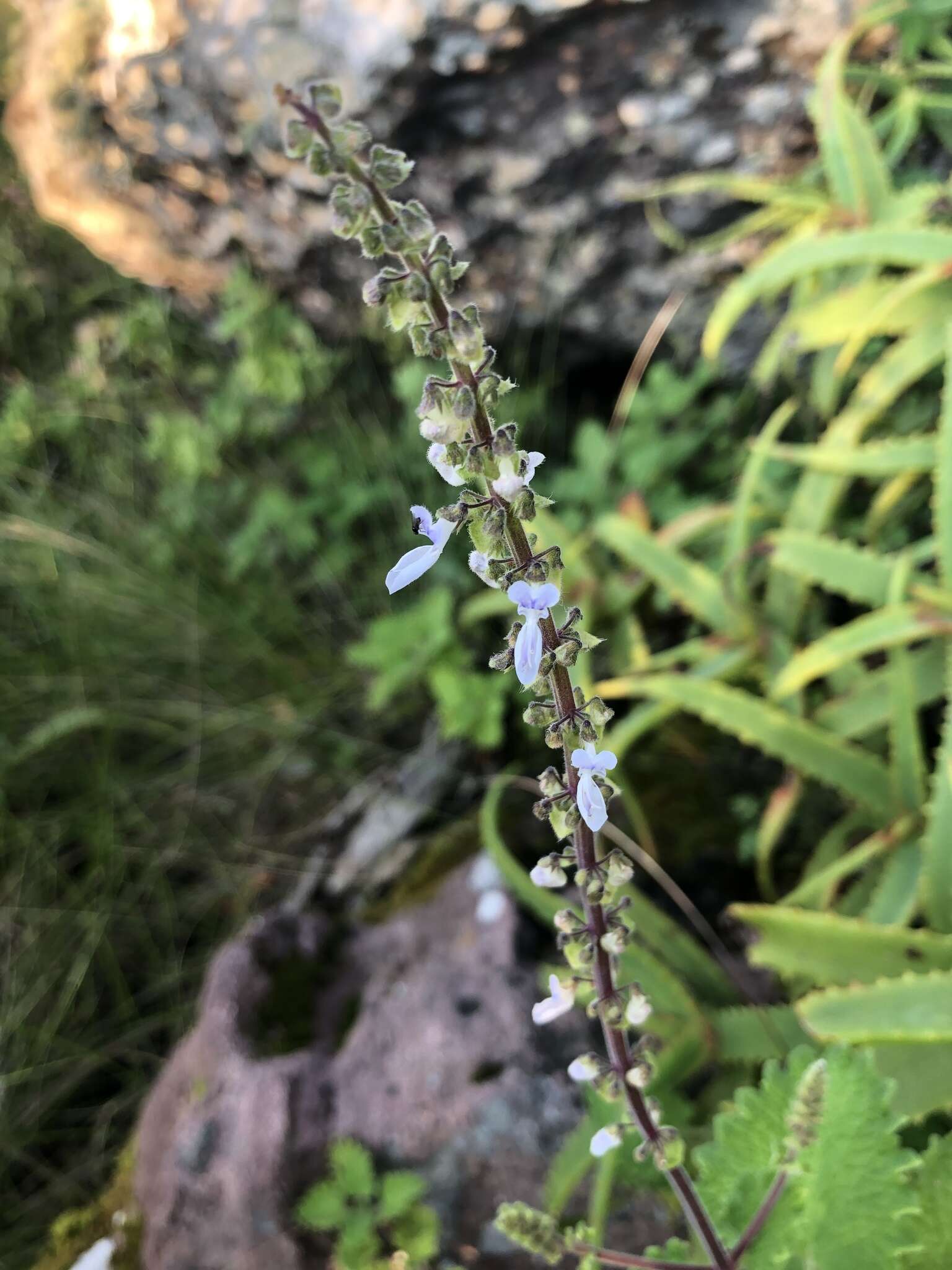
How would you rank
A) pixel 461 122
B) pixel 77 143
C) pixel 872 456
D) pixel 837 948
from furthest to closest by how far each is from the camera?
1. pixel 77 143
2. pixel 461 122
3. pixel 872 456
4. pixel 837 948

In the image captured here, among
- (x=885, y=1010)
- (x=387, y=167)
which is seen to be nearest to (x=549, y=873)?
(x=387, y=167)

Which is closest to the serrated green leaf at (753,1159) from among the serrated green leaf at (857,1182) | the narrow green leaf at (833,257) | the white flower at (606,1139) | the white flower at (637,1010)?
the serrated green leaf at (857,1182)

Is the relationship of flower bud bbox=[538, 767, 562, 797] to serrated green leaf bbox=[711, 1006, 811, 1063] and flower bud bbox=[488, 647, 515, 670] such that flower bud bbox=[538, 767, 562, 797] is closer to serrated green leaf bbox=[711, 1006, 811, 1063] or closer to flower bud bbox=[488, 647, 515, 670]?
flower bud bbox=[488, 647, 515, 670]

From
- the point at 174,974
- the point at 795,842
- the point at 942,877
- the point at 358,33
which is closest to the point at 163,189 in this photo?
the point at 358,33

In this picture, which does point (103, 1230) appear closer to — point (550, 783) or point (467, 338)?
point (550, 783)

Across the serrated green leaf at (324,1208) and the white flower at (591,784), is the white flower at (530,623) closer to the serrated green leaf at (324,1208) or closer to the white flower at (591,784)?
the white flower at (591,784)

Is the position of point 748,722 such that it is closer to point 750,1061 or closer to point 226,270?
point 750,1061
